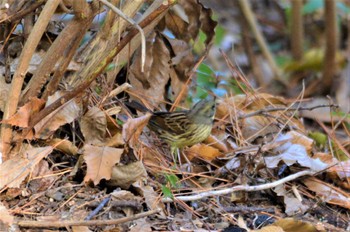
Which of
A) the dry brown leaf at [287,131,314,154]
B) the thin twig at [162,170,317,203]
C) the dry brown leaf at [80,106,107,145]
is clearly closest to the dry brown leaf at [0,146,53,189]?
the dry brown leaf at [80,106,107,145]

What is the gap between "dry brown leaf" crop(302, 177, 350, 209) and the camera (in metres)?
3.94

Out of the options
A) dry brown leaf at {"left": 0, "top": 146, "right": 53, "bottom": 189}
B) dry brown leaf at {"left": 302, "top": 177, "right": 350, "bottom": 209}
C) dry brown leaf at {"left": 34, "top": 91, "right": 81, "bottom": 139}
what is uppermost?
dry brown leaf at {"left": 34, "top": 91, "right": 81, "bottom": 139}

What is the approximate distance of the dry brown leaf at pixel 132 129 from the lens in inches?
143

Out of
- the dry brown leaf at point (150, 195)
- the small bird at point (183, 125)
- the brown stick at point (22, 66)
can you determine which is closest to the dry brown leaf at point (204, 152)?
the small bird at point (183, 125)

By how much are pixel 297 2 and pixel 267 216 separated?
199 inches

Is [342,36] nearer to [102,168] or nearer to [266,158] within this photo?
[266,158]

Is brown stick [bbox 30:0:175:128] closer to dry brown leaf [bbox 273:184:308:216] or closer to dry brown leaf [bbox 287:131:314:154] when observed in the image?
dry brown leaf [bbox 273:184:308:216]

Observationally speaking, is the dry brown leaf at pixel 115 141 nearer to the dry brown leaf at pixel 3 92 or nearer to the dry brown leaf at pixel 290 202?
the dry brown leaf at pixel 3 92

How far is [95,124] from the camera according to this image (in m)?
3.71

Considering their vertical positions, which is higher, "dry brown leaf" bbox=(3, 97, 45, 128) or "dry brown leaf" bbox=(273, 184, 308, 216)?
"dry brown leaf" bbox=(3, 97, 45, 128)

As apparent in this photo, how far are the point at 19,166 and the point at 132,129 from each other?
0.63 metres

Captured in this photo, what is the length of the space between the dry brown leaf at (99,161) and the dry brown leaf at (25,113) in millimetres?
317

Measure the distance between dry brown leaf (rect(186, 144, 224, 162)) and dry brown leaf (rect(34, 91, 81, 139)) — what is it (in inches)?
34.9

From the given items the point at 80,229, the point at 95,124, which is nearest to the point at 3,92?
the point at 95,124
